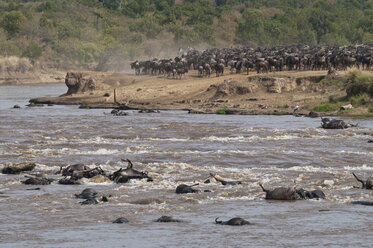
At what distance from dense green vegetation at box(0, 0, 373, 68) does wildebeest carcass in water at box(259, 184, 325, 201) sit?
76.6 meters

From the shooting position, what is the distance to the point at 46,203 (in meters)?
15.9

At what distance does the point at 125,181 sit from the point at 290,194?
449 centimetres

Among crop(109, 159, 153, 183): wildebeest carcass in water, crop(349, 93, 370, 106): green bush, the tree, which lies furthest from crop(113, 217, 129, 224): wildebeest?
the tree

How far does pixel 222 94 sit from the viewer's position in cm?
4197

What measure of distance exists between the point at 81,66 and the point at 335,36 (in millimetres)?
39332

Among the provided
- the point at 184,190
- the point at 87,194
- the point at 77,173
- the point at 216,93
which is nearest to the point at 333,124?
the point at 216,93

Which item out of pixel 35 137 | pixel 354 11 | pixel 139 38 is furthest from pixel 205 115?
pixel 354 11

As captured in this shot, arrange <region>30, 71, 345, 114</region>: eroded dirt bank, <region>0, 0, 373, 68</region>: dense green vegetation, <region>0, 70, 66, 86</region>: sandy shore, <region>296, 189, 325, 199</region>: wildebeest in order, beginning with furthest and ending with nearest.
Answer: <region>0, 0, 373, 68</region>: dense green vegetation < <region>0, 70, 66, 86</region>: sandy shore < <region>30, 71, 345, 114</region>: eroded dirt bank < <region>296, 189, 325, 199</region>: wildebeest

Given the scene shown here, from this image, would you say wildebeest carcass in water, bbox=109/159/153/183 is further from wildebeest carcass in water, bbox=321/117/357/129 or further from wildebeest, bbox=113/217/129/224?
wildebeest carcass in water, bbox=321/117/357/129

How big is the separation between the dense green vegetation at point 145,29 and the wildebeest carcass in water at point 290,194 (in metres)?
76.6

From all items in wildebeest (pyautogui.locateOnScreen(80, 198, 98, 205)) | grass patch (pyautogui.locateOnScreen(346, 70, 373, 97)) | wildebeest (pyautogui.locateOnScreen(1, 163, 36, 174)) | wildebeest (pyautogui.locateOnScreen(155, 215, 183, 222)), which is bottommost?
wildebeest (pyautogui.locateOnScreen(1, 163, 36, 174))

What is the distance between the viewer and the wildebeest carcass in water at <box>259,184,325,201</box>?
1587cm

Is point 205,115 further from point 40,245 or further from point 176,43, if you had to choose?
point 176,43

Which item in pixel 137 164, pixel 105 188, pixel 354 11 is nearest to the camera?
pixel 105 188
